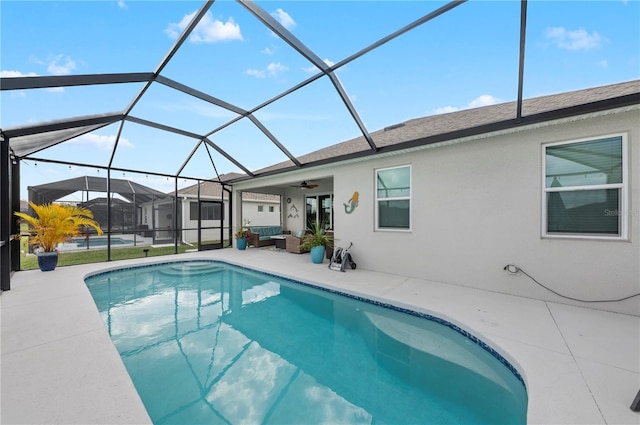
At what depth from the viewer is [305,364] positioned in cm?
310

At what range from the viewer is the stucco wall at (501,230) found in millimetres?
3855

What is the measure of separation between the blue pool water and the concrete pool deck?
0.96 feet

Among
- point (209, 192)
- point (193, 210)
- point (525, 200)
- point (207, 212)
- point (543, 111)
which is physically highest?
point (543, 111)

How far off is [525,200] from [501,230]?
670 mm

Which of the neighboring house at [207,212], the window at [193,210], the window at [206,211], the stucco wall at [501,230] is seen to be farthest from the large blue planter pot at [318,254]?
the window at [193,210]

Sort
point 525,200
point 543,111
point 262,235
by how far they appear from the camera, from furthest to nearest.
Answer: point 262,235, point 525,200, point 543,111

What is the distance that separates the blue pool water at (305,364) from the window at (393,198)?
94.4 inches

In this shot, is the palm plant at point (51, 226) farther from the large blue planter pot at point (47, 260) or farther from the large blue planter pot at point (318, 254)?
the large blue planter pot at point (318, 254)

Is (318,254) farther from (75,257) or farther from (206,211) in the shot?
(206,211)

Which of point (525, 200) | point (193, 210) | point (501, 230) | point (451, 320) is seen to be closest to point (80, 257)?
point (193, 210)

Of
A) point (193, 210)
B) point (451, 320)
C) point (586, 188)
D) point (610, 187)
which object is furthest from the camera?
point (193, 210)

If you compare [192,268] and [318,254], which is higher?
[318,254]

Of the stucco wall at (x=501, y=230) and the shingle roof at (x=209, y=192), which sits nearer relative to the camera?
the stucco wall at (x=501, y=230)

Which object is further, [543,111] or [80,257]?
[80,257]
